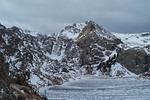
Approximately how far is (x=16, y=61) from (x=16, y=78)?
8948 centimetres

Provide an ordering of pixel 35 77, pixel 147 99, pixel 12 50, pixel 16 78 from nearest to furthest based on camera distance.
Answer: pixel 16 78 → pixel 147 99 → pixel 12 50 → pixel 35 77

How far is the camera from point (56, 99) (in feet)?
377

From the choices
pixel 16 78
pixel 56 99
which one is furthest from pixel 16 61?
pixel 16 78

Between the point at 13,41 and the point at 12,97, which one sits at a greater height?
the point at 13,41

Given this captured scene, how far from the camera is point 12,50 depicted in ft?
544

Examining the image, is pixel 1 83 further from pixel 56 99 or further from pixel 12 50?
pixel 12 50

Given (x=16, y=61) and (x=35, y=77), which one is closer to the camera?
(x=16, y=61)

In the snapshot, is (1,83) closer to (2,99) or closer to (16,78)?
(2,99)

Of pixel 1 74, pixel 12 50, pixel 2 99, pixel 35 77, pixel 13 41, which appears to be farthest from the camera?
pixel 35 77

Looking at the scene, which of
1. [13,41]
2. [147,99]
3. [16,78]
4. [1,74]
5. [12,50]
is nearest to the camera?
[1,74]

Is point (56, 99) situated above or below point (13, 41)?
below

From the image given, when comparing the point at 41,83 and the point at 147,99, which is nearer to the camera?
the point at 147,99

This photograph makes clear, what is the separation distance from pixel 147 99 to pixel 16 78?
4281 cm

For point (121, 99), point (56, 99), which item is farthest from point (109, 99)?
point (56, 99)
